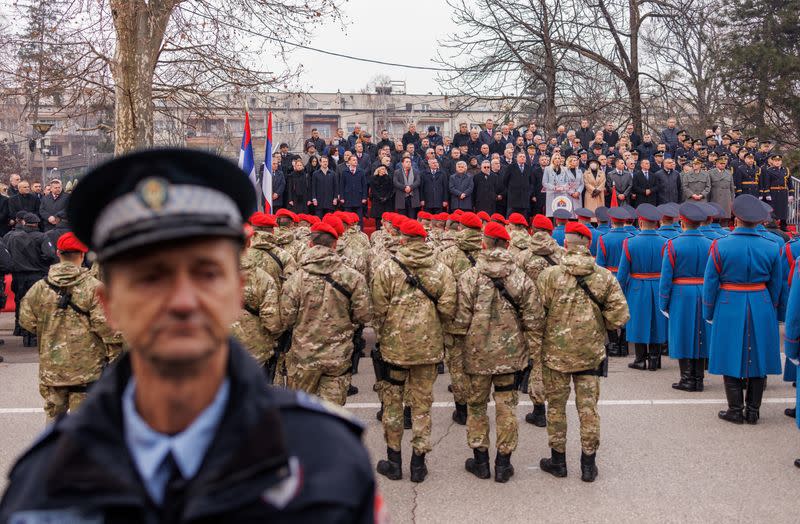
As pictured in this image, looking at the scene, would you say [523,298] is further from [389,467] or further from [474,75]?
[474,75]

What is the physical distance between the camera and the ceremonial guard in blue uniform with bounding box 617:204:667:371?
33.8 ft

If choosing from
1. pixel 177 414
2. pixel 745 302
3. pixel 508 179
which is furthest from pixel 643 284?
pixel 177 414

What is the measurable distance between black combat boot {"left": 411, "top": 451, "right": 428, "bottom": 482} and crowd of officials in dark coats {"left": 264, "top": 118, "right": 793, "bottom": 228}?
12616 mm

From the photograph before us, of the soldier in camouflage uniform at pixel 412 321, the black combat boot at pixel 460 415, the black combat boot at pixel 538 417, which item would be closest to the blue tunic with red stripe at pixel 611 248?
the black combat boot at pixel 538 417

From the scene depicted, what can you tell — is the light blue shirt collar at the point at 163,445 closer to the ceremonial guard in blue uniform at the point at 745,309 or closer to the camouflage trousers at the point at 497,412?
the camouflage trousers at the point at 497,412

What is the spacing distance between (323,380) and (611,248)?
699cm

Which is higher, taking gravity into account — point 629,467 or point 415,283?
point 415,283

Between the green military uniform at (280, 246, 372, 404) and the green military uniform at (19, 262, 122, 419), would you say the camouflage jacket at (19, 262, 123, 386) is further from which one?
the green military uniform at (280, 246, 372, 404)

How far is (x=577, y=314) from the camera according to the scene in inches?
255

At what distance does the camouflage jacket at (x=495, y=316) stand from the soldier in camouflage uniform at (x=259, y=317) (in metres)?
1.70

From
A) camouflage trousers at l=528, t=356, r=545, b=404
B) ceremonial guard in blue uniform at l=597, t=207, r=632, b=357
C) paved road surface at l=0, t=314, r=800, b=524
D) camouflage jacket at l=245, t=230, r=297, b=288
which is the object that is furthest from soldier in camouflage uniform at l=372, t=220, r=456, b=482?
ceremonial guard in blue uniform at l=597, t=207, r=632, b=357

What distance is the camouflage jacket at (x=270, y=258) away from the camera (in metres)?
8.84

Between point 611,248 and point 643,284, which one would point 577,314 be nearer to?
point 643,284

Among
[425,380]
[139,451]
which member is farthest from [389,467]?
→ [139,451]
